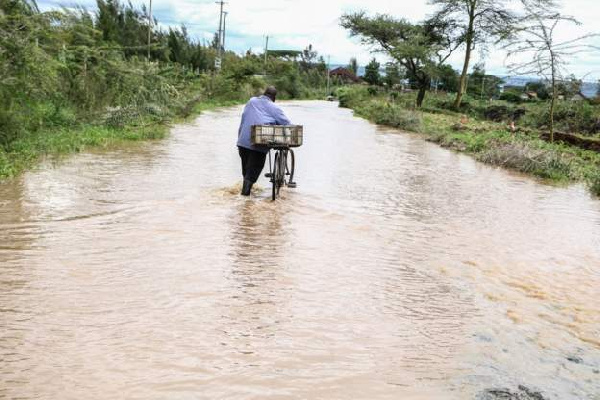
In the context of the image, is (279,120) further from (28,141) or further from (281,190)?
(28,141)

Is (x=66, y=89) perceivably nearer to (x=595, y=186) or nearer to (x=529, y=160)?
(x=529, y=160)

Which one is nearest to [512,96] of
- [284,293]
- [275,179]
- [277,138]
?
[275,179]

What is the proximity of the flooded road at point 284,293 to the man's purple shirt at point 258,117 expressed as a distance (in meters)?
0.90

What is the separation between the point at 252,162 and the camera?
371 inches

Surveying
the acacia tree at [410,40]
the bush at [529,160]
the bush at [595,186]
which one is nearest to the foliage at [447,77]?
the acacia tree at [410,40]

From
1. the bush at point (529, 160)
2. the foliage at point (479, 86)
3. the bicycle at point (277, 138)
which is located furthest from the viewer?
Result: the foliage at point (479, 86)

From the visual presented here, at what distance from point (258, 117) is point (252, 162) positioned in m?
0.69

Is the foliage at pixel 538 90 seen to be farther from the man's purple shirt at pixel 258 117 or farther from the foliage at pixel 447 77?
the man's purple shirt at pixel 258 117

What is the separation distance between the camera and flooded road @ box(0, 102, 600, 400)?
3.91 metres

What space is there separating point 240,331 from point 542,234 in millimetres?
5779

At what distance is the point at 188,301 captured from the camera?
5.07 meters

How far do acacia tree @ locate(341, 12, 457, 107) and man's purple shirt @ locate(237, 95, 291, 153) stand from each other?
98.5ft

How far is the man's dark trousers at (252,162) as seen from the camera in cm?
938

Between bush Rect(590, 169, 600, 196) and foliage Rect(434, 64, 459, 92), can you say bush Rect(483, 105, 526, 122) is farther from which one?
bush Rect(590, 169, 600, 196)
